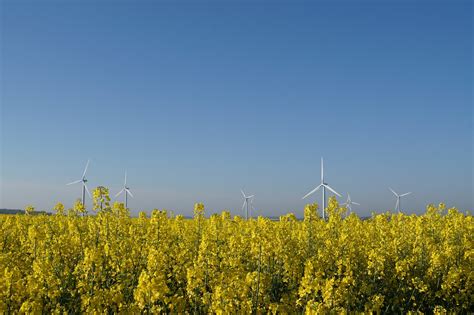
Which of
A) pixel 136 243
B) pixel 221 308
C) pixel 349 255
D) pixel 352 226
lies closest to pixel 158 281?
pixel 221 308

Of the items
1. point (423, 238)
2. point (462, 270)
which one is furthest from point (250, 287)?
point (423, 238)

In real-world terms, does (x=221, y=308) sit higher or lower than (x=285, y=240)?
lower

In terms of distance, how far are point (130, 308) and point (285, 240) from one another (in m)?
5.14

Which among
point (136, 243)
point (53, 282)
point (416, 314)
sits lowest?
point (416, 314)

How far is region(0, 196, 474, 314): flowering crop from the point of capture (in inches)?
273

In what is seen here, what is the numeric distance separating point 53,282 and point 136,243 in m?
3.90

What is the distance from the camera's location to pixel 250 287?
7.93 metres

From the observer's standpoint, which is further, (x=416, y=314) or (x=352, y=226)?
(x=352, y=226)

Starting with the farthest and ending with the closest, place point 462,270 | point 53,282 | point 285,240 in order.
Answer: point 285,240
point 462,270
point 53,282

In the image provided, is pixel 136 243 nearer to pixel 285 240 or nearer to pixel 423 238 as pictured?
pixel 285 240

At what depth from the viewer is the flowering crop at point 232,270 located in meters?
6.94

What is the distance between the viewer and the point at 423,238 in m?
12.2

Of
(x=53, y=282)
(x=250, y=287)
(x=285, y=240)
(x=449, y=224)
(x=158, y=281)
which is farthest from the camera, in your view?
(x=449, y=224)

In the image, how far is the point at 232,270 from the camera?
8922mm
